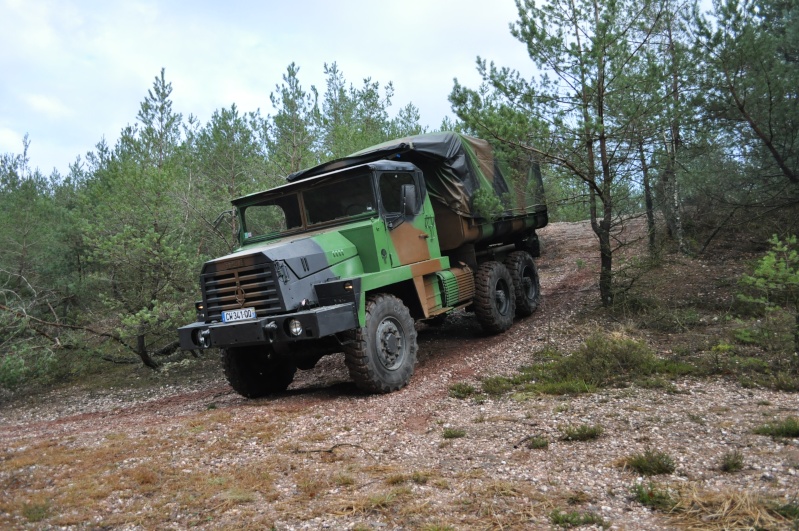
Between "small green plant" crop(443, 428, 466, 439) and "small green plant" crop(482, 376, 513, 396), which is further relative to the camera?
"small green plant" crop(482, 376, 513, 396)

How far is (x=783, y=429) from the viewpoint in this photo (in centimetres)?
416

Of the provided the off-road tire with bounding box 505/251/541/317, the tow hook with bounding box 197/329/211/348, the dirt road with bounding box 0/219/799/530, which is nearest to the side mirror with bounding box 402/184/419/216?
the dirt road with bounding box 0/219/799/530

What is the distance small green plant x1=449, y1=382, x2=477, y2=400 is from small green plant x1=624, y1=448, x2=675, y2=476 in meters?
2.61

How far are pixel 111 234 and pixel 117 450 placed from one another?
5763 millimetres

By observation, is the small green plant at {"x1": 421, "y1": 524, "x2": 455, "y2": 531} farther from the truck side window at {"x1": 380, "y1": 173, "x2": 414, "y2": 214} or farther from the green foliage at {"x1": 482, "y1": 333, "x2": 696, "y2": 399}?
the truck side window at {"x1": 380, "y1": 173, "x2": 414, "y2": 214}

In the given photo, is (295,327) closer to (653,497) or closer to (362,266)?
(362,266)

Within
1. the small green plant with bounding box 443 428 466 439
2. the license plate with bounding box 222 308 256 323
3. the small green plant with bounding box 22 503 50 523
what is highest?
the license plate with bounding box 222 308 256 323

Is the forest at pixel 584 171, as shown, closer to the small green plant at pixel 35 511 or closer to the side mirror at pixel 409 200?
the side mirror at pixel 409 200

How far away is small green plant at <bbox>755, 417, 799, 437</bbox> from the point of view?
4125 millimetres

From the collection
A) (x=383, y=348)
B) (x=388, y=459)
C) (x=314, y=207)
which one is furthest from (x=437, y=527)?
(x=314, y=207)

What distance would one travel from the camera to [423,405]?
6.14 meters

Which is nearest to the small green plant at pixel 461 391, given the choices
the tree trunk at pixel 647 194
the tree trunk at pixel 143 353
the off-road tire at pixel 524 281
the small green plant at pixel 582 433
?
the small green plant at pixel 582 433

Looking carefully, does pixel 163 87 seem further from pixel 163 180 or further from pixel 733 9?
pixel 733 9

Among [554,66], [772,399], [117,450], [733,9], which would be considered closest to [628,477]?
[772,399]
